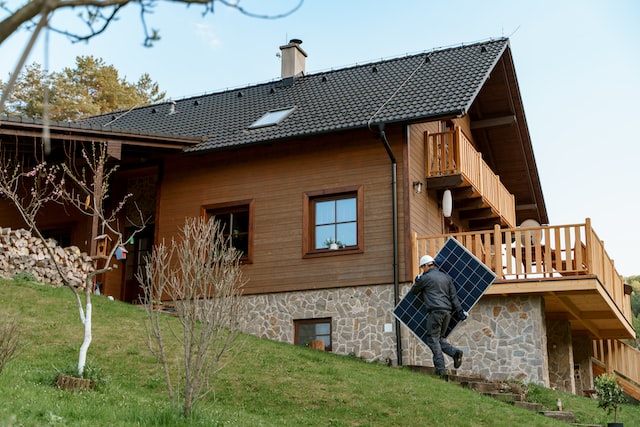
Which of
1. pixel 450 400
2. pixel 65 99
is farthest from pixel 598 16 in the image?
pixel 65 99

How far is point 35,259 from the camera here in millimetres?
17344

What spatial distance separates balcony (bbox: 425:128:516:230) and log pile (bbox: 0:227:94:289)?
7212 mm

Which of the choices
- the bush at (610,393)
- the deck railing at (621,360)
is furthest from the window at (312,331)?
the deck railing at (621,360)

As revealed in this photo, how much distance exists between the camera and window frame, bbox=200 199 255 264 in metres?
18.2

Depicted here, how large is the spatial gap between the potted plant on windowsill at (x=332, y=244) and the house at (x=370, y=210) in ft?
0.21

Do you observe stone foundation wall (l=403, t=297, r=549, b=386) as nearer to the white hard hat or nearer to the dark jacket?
the white hard hat

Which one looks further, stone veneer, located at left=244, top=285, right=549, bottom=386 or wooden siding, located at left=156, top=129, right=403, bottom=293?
wooden siding, located at left=156, top=129, right=403, bottom=293

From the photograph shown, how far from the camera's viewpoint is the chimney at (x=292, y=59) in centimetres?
2244

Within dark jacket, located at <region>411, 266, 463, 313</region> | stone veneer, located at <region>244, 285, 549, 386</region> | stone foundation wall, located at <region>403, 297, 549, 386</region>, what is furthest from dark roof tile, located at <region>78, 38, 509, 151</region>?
stone foundation wall, located at <region>403, 297, 549, 386</region>

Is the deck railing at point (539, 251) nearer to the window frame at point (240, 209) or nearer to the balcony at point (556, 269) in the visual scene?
the balcony at point (556, 269)

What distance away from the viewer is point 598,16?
18.6 m

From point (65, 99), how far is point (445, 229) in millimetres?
21150

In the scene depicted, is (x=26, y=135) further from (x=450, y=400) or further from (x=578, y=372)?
(x=578, y=372)

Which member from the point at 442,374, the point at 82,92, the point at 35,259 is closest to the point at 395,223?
the point at 442,374
